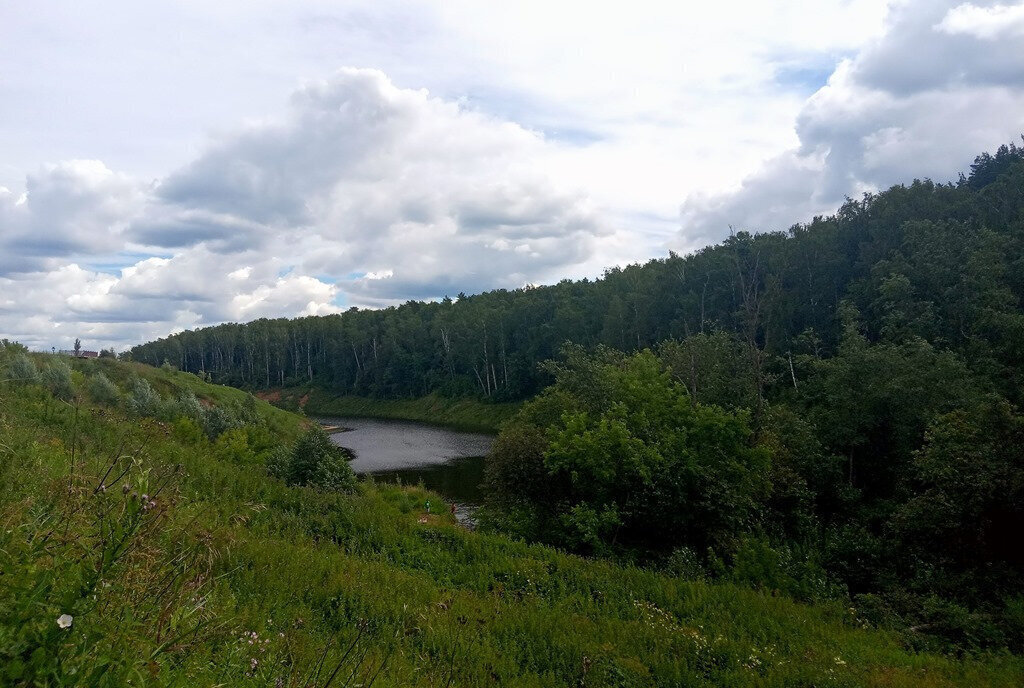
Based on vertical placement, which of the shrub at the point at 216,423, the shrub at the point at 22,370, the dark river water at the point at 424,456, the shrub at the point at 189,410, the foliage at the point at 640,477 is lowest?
the dark river water at the point at 424,456

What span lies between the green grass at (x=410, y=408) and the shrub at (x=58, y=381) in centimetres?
4387

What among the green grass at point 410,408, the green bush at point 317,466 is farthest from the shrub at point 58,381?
the green grass at point 410,408

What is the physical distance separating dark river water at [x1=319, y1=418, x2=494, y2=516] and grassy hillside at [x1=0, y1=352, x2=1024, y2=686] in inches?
570

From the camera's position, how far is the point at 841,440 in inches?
976

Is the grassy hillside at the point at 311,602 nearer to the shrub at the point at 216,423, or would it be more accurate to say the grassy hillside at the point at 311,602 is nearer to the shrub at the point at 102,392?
the shrub at the point at 102,392

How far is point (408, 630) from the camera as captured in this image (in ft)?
24.9

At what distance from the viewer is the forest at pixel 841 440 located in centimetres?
1546

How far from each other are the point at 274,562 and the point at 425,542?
183 inches

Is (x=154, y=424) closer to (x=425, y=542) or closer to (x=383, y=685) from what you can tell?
(x=425, y=542)

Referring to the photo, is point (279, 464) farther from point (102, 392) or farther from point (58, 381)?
point (102, 392)

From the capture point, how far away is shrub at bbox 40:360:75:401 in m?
17.5

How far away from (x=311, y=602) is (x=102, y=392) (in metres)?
19.2

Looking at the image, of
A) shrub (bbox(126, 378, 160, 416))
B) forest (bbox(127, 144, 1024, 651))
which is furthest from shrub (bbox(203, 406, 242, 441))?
forest (bbox(127, 144, 1024, 651))

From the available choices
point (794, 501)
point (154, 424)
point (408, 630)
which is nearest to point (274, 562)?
point (408, 630)
